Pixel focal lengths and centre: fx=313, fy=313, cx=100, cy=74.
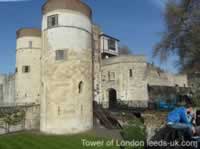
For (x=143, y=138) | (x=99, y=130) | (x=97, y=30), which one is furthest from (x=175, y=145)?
(x=97, y=30)

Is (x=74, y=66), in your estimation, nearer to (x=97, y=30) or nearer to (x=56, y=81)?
(x=56, y=81)

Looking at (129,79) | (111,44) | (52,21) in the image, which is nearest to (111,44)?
(111,44)

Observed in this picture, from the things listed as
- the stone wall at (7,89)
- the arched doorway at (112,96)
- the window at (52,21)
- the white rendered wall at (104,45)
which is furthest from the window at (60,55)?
the white rendered wall at (104,45)

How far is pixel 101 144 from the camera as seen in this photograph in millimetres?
14508

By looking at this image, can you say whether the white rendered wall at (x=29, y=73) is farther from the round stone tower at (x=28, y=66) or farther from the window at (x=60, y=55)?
the window at (x=60, y=55)

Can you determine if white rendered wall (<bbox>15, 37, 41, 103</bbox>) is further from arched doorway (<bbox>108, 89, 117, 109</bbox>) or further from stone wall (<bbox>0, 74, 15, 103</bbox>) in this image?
arched doorway (<bbox>108, 89, 117, 109</bbox>)

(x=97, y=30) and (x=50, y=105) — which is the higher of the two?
(x=97, y=30)

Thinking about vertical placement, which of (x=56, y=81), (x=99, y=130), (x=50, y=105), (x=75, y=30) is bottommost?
(x=99, y=130)

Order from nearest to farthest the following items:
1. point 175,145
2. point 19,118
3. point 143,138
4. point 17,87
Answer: point 175,145, point 143,138, point 19,118, point 17,87

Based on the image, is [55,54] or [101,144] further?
[55,54]

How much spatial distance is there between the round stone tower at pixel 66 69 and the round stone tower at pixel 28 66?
8328 millimetres

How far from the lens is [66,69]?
73.2 ft

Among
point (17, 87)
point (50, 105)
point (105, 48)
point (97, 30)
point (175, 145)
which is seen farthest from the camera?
point (105, 48)

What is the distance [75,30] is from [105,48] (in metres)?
23.2
